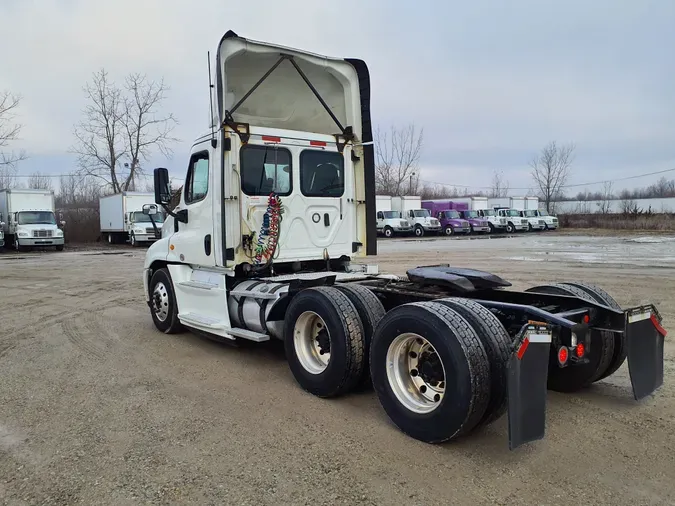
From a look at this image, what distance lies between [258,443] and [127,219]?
29.5 metres

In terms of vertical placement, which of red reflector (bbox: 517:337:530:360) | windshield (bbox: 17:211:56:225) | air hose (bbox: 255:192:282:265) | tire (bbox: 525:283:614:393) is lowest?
tire (bbox: 525:283:614:393)

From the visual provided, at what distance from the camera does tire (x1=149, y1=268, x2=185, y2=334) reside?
7465 mm

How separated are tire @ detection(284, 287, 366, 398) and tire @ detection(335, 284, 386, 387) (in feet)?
0.14

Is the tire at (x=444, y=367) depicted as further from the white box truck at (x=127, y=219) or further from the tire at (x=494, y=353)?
the white box truck at (x=127, y=219)

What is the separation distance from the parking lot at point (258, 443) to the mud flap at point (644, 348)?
33 cm

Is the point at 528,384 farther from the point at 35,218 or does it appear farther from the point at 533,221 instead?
the point at 533,221

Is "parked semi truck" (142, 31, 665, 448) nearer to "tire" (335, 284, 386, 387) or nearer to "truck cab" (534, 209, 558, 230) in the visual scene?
"tire" (335, 284, 386, 387)

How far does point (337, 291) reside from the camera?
502 centimetres

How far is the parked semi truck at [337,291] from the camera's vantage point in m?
3.68

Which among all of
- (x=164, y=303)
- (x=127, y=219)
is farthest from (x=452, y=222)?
(x=164, y=303)

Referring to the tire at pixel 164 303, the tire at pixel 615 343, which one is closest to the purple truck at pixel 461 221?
the tire at pixel 164 303

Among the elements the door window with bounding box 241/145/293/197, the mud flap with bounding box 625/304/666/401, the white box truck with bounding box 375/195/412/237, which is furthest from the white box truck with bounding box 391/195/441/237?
the mud flap with bounding box 625/304/666/401

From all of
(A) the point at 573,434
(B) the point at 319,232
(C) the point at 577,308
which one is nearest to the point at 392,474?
(A) the point at 573,434

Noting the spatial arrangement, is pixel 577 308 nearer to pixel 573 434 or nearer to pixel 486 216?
pixel 573 434
